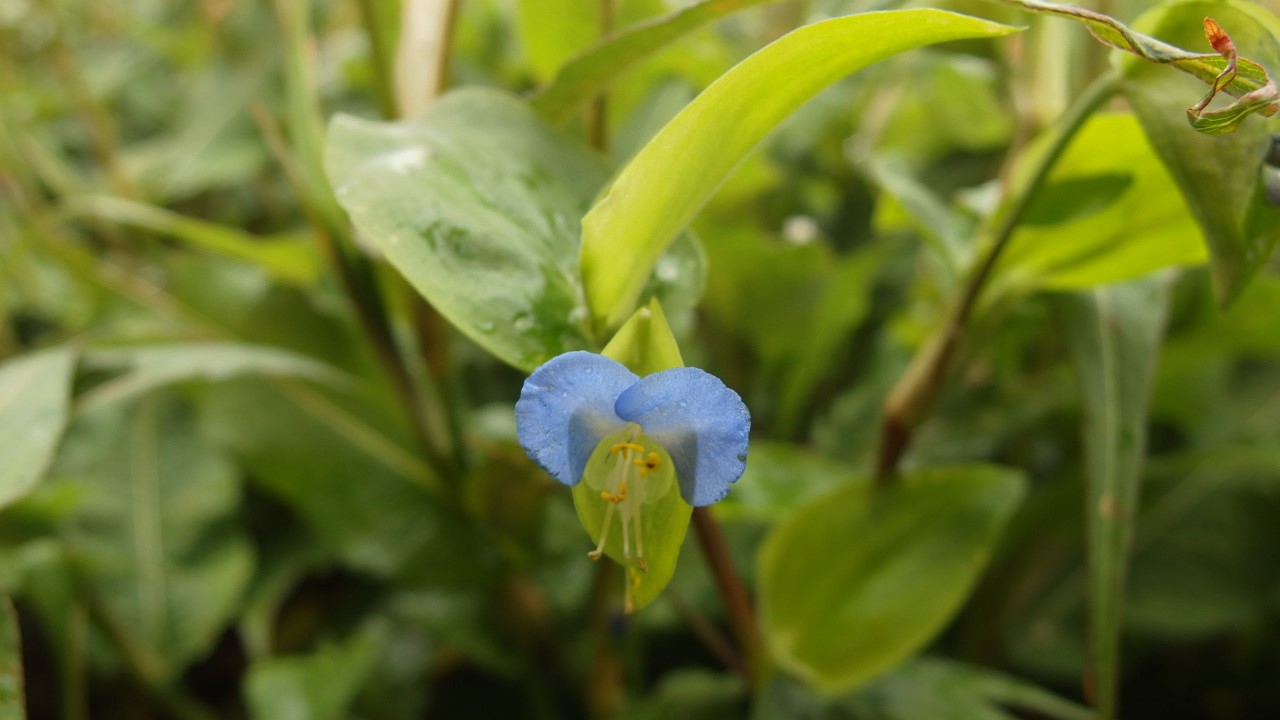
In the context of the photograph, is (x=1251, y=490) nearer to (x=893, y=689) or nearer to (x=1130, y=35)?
(x=893, y=689)

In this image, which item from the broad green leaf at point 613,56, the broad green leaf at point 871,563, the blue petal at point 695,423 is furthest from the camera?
the broad green leaf at point 871,563

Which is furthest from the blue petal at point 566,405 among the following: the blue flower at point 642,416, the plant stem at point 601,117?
the plant stem at point 601,117

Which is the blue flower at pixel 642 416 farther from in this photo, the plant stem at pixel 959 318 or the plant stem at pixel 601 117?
the plant stem at pixel 601 117

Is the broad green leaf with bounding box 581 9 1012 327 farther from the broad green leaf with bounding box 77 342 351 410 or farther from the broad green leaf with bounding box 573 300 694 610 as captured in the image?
the broad green leaf with bounding box 77 342 351 410

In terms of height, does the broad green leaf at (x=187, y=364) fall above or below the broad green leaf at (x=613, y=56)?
below

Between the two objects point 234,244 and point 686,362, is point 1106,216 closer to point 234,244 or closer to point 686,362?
point 686,362

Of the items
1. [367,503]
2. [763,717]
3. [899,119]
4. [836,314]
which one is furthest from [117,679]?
[899,119]
